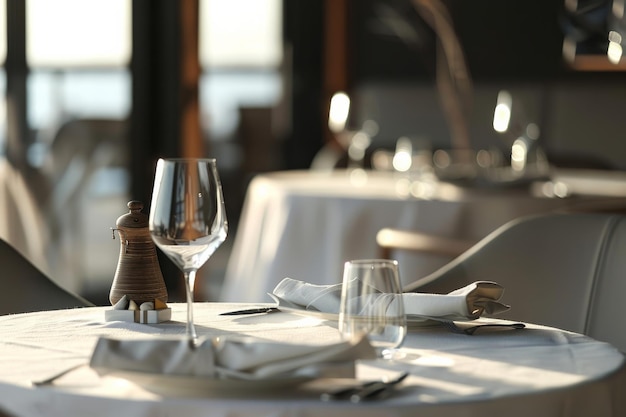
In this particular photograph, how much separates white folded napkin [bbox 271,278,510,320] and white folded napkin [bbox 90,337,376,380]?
39cm

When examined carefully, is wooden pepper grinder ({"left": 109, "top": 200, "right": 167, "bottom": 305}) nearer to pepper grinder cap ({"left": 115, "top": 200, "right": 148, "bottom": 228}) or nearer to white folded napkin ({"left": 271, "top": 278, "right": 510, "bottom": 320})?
Answer: pepper grinder cap ({"left": 115, "top": 200, "right": 148, "bottom": 228})

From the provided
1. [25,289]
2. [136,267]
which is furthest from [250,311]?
[25,289]

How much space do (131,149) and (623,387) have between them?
4.86m

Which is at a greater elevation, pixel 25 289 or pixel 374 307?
pixel 374 307

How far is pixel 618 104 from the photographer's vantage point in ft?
20.3

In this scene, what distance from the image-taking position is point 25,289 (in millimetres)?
2414

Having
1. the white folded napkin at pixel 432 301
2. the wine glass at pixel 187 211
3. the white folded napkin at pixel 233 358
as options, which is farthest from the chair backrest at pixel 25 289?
the white folded napkin at pixel 233 358

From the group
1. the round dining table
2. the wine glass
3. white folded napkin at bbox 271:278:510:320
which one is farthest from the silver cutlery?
white folded napkin at bbox 271:278:510:320

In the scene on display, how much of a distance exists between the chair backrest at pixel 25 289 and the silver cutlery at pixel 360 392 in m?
1.24

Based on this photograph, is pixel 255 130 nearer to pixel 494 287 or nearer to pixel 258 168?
pixel 258 168

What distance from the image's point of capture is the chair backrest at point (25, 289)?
2.38 metres

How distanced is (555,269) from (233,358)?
1407 millimetres

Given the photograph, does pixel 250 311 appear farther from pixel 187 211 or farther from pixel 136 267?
pixel 187 211

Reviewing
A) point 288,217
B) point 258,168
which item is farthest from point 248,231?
point 258,168
